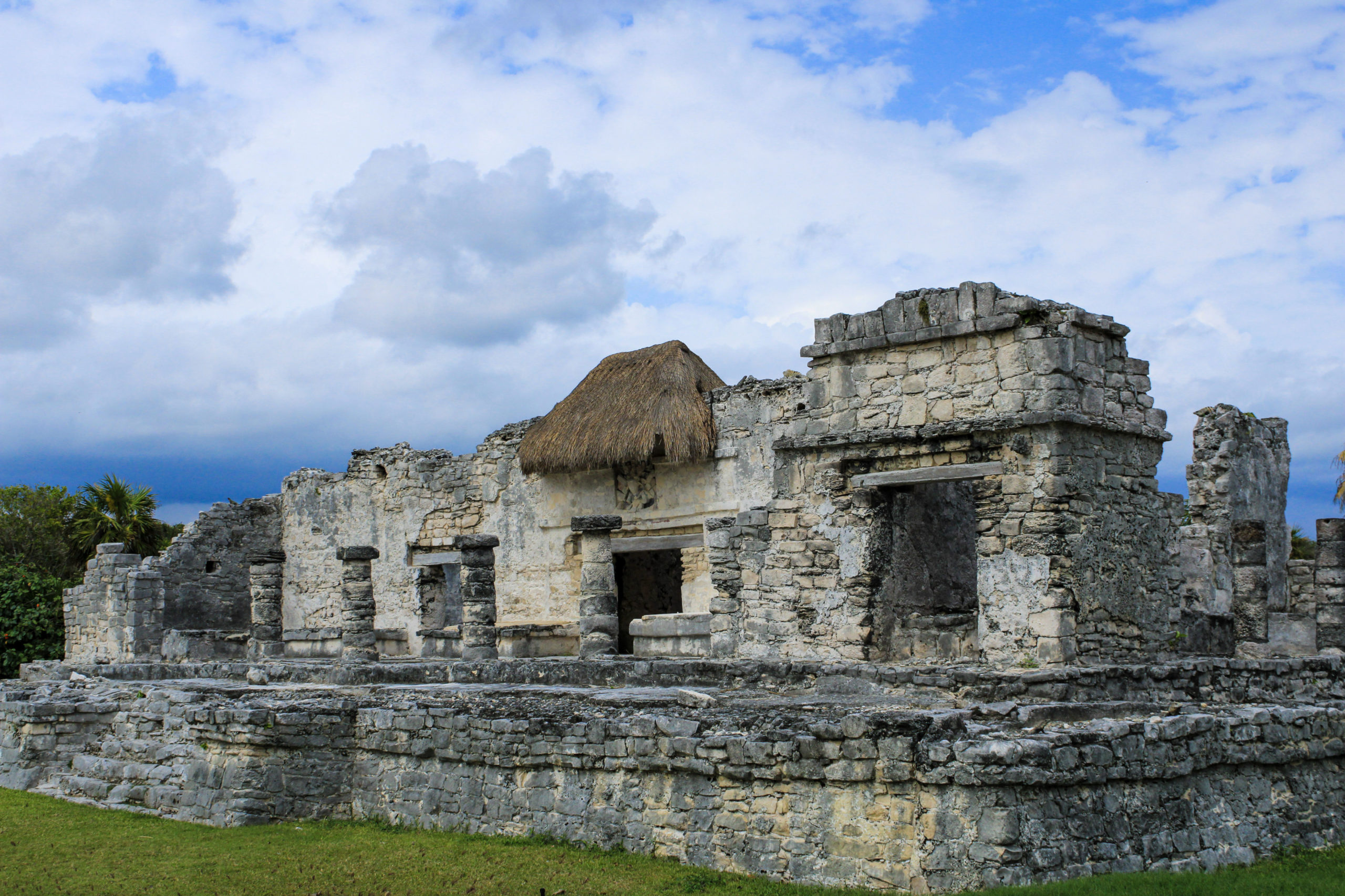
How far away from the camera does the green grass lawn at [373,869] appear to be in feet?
16.9

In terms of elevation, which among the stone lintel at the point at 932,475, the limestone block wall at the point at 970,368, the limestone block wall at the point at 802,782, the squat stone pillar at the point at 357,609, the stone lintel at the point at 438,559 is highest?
the limestone block wall at the point at 970,368

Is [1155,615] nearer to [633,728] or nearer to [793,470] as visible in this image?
[793,470]

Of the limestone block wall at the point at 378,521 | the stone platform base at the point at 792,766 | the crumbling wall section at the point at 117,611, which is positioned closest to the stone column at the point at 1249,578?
the stone platform base at the point at 792,766

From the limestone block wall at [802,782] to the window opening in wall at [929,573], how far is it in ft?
11.3

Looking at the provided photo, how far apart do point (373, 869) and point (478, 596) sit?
7300mm

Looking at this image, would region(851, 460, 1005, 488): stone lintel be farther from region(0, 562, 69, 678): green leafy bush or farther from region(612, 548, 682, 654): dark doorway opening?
region(0, 562, 69, 678): green leafy bush

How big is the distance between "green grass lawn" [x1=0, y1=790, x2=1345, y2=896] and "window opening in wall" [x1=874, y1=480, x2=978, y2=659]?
4512 mm

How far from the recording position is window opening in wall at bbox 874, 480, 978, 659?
10.2m

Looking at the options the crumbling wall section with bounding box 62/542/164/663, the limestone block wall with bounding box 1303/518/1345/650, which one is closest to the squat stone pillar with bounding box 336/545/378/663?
the crumbling wall section with bounding box 62/542/164/663

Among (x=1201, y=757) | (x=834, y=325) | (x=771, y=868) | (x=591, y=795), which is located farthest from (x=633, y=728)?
(x=834, y=325)

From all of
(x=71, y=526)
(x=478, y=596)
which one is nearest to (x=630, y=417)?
(x=478, y=596)

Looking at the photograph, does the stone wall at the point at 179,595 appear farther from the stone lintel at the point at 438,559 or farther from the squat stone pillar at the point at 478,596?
the squat stone pillar at the point at 478,596

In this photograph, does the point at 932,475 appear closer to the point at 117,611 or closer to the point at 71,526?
the point at 117,611

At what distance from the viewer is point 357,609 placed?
14.2 meters
